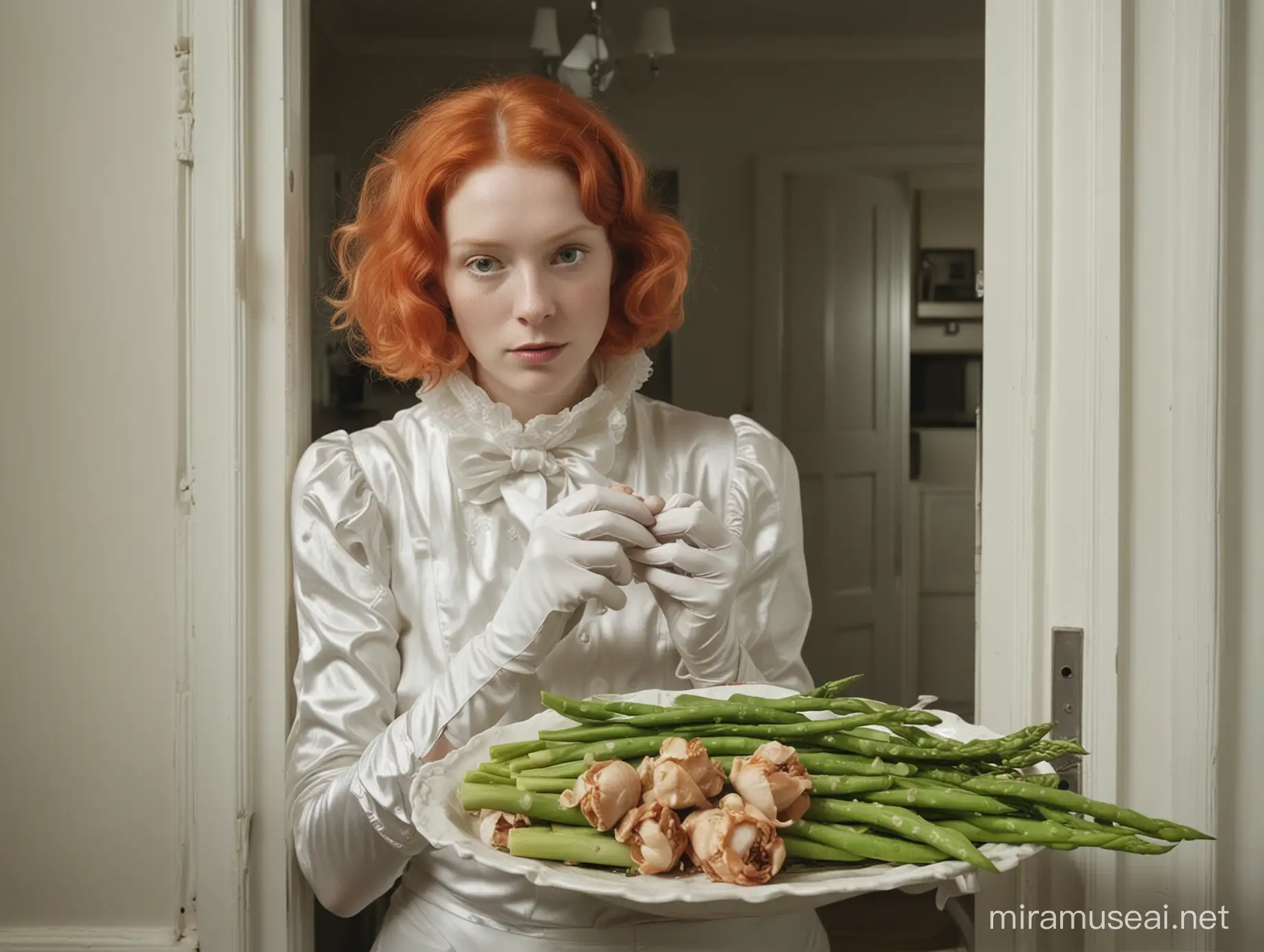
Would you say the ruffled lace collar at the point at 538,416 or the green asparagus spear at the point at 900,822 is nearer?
the green asparagus spear at the point at 900,822

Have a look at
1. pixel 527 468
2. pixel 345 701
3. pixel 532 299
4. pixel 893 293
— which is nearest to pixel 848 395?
pixel 893 293

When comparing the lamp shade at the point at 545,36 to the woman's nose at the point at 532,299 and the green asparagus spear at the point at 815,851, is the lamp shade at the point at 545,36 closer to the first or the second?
the woman's nose at the point at 532,299

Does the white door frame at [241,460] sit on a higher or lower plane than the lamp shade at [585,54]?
lower

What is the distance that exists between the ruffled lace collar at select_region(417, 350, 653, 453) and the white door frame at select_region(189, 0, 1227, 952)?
0.24 metres

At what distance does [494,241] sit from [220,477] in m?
0.51

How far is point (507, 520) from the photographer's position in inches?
63.6

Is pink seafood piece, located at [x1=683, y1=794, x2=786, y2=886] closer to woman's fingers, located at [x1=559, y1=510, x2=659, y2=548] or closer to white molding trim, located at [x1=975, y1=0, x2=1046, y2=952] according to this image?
woman's fingers, located at [x1=559, y1=510, x2=659, y2=548]

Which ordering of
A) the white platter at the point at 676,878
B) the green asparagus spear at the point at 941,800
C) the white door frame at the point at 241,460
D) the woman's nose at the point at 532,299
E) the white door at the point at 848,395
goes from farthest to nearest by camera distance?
the white door at the point at 848,395, the white door frame at the point at 241,460, the woman's nose at the point at 532,299, the green asparagus spear at the point at 941,800, the white platter at the point at 676,878

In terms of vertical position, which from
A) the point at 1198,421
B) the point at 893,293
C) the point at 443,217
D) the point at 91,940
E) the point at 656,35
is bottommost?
the point at 91,940

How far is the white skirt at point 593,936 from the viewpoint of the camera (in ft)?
4.79

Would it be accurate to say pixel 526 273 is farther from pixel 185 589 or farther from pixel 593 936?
pixel 593 936

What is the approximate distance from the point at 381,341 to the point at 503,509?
30cm

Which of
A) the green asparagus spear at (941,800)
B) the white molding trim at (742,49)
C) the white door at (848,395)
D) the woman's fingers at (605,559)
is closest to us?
the green asparagus spear at (941,800)

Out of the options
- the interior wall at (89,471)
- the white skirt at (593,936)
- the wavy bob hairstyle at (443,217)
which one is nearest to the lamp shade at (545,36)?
the wavy bob hairstyle at (443,217)
